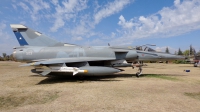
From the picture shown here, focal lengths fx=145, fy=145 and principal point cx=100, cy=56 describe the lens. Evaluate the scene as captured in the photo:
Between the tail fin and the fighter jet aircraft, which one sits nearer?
the fighter jet aircraft

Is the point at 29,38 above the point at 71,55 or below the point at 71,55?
above

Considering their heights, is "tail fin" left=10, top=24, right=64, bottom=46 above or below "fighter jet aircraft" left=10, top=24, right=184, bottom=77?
above

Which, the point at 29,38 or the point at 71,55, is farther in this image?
the point at 29,38

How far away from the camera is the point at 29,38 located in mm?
11062

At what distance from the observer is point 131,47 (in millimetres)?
11305

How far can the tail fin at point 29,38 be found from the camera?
Answer: 36.2 ft

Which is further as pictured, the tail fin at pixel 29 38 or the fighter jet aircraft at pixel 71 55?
the tail fin at pixel 29 38

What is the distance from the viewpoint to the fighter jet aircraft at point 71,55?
9148 mm

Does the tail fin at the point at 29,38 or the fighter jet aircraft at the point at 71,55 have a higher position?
the tail fin at the point at 29,38

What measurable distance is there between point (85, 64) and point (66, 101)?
472 centimetres

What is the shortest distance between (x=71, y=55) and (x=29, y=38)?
3.69 metres

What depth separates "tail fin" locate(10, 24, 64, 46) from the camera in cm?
1102

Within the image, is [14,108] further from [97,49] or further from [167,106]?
[97,49]

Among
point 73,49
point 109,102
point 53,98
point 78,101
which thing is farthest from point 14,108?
point 73,49
